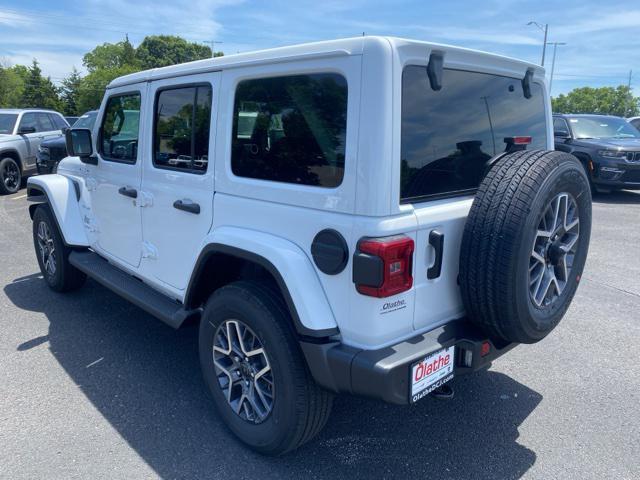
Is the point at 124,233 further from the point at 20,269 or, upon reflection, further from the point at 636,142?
the point at 636,142

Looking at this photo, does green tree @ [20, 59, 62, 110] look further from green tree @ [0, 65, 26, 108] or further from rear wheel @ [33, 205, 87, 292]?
rear wheel @ [33, 205, 87, 292]

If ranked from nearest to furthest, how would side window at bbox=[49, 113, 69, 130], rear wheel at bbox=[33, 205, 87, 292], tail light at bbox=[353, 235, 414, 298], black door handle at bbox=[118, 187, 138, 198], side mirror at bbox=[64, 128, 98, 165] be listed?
tail light at bbox=[353, 235, 414, 298] → black door handle at bbox=[118, 187, 138, 198] → side mirror at bbox=[64, 128, 98, 165] → rear wheel at bbox=[33, 205, 87, 292] → side window at bbox=[49, 113, 69, 130]

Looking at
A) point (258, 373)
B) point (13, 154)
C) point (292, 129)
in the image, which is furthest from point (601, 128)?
point (13, 154)

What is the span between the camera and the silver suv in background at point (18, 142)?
1078 centimetres

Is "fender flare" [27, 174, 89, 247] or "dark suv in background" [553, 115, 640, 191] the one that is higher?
"dark suv in background" [553, 115, 640, 191]

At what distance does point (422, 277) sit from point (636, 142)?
10.4 meters

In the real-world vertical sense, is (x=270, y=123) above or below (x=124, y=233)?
above

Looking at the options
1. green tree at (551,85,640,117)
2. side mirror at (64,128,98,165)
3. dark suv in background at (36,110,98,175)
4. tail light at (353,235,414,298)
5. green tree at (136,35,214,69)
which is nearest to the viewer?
tail light at (353,235,414,298)

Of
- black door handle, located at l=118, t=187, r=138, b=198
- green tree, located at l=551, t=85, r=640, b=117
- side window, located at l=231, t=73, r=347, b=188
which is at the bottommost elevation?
black door handle, located at l=118, t=187, r=138, b=198

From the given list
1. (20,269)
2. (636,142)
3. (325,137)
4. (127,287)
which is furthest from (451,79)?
(636,142)

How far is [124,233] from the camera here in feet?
12.5

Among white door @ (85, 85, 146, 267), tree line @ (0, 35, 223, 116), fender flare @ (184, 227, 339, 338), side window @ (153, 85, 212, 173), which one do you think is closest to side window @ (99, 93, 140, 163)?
white door @ (85, 85, 146, 267)

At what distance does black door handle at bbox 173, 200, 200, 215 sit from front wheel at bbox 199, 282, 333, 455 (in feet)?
1.67

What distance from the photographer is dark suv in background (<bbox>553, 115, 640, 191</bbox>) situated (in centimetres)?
1007
